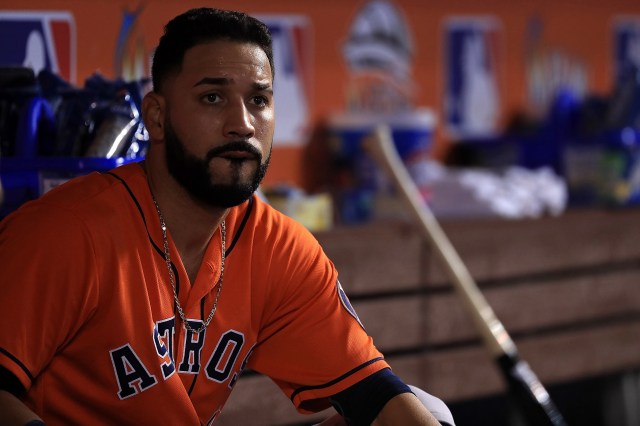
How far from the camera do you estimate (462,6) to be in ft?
12.8

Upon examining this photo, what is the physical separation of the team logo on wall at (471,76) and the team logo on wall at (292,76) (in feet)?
2.24

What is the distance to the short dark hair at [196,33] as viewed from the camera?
1546mm

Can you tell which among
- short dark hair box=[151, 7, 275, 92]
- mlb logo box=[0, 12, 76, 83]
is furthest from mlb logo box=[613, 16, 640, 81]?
short dark hair box=[151, 7, 275, 92]

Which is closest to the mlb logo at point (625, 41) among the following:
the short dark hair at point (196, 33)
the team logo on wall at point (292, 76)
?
the team logo on wall at point (292, 76)

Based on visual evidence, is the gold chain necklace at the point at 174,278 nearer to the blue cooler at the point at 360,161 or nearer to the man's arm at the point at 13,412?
the man's arm at the point at 13,412

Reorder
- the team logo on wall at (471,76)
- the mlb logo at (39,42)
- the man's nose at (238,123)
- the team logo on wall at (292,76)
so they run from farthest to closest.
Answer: the team logo on wall at (471,76) < the team logo on wall at (292,76) < the mlb logo at (39,42) < the man's nose at (238,123)

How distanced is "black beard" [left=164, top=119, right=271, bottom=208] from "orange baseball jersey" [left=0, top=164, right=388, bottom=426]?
0.25 feet

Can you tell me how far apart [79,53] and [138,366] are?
1.12 meters

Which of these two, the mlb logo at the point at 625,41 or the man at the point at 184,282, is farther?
the mlb logo at the point at 625,41

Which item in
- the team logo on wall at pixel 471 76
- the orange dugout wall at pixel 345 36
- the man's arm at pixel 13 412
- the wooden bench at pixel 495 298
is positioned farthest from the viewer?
the team logo on wall at pixel 471 76

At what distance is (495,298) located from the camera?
10.7ft

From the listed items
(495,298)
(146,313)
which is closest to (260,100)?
(146,313)

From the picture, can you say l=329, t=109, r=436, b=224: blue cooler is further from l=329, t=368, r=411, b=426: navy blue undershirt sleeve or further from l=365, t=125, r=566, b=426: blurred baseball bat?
l=329, t=368, r=411, b=426: navy blue undershirt sleeve

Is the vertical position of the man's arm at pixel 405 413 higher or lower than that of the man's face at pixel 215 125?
lower
